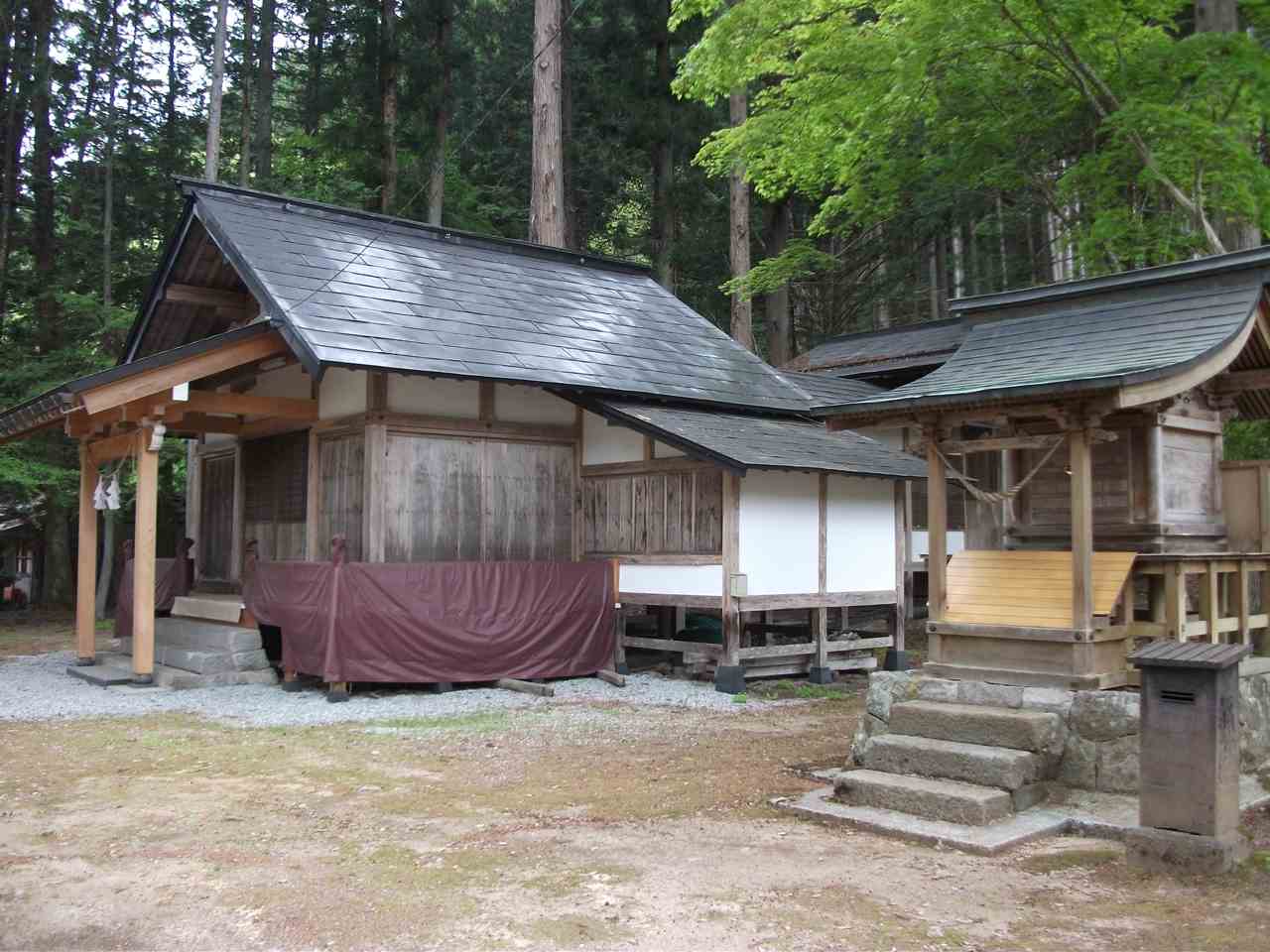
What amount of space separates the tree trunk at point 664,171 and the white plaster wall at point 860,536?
11.6 m

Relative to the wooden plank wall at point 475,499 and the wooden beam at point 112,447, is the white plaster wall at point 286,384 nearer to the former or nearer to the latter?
the wooden beam at point 112,447

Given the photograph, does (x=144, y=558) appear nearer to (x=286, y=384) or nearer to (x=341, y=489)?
(x=341, y=489)

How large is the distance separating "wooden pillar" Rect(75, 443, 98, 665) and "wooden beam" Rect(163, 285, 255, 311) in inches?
92.4

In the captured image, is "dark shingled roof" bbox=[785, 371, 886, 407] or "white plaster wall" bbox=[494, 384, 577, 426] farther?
"dark shingled roof" bbox=[785, 371, 886, 407]

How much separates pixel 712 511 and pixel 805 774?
4912 millimetres

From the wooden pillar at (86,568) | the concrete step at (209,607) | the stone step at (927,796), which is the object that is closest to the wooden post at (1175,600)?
the stone step at (927,796)

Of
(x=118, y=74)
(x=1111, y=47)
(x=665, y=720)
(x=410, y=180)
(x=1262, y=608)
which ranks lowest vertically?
(x=665, y=720)

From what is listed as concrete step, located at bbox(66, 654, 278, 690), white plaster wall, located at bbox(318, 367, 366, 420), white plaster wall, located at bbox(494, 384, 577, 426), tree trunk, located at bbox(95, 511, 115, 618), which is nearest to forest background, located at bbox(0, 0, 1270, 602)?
tree trunk, located at bbox(95, 511, 115, 618)

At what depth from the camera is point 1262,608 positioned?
818cm

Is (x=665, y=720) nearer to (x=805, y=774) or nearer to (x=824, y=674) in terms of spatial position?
(x=805, y=774)

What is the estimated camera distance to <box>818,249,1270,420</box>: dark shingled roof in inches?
275

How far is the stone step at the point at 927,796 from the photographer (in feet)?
20.1

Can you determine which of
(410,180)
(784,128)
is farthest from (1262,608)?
(410,180)

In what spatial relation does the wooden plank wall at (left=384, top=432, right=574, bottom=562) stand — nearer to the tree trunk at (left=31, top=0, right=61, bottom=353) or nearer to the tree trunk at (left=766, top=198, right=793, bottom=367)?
the tree trunk at (left=766, top=198, right=793, bottom=367)
